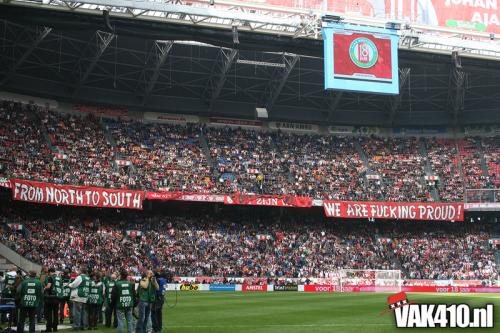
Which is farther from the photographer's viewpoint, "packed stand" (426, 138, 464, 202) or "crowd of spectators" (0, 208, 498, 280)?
"packed stand" (426, 138, 464, 202)

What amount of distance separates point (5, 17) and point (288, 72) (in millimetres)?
24965

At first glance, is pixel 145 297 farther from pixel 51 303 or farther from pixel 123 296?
pixel 51 303

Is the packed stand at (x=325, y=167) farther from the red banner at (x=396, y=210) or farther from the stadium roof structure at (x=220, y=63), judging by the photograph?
the stadium roof structure at (x=220, y=63)

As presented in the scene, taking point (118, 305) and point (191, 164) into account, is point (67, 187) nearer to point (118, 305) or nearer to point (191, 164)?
point (191, 164)

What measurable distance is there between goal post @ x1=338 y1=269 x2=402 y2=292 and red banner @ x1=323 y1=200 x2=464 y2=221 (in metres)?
7.19

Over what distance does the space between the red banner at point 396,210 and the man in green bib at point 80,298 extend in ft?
138

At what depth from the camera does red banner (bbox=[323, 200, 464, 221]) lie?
64.0 m

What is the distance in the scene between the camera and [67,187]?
55.3 m

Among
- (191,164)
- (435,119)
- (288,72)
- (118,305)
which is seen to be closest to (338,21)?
(288,72)

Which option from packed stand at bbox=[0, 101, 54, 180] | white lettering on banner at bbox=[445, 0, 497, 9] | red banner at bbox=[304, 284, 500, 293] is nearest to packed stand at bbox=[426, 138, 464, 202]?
red banner at bbox=[304, 284, 500, 293]

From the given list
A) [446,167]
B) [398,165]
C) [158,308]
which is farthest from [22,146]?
[446,167]

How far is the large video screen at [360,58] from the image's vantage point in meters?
48.7

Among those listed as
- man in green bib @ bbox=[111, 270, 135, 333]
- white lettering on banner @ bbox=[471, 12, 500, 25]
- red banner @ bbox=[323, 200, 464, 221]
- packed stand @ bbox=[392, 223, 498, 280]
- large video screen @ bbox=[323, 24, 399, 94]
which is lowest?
man in green bib @ bbox=[111, 270, 135, 333]

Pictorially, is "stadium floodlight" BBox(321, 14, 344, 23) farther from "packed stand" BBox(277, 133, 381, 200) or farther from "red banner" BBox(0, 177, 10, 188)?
"red banner" BBox(0, 177, 10, 188)
